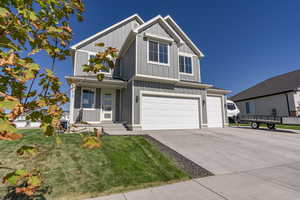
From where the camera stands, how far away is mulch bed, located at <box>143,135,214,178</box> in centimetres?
394

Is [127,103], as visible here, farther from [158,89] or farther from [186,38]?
[186,38]

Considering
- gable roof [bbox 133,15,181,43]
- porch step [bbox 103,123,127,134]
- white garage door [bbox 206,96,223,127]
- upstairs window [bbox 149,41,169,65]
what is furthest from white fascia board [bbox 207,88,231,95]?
porch step [bbox 103,123,127,134]

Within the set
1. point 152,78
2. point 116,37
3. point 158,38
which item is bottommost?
point 152,78

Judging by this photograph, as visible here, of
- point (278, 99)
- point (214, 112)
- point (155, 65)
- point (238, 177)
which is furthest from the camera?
point (278, 99)

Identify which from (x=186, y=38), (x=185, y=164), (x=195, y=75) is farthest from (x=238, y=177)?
Answer: (x=186, y=38)

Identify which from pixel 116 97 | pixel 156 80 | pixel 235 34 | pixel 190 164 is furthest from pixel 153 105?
pixel 235 34

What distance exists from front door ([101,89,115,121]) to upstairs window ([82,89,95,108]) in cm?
70

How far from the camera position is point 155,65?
9.70 m

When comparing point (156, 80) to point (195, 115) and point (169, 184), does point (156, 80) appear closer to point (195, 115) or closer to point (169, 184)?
point (195, 115)

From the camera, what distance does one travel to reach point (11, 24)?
1395 millimetres

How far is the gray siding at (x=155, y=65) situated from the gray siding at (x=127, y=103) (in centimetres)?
145

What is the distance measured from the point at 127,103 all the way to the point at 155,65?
3.24m

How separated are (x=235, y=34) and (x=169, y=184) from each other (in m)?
19.2

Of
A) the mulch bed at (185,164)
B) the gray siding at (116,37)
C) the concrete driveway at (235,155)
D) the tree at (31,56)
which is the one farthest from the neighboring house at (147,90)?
the tree at (31,56)
